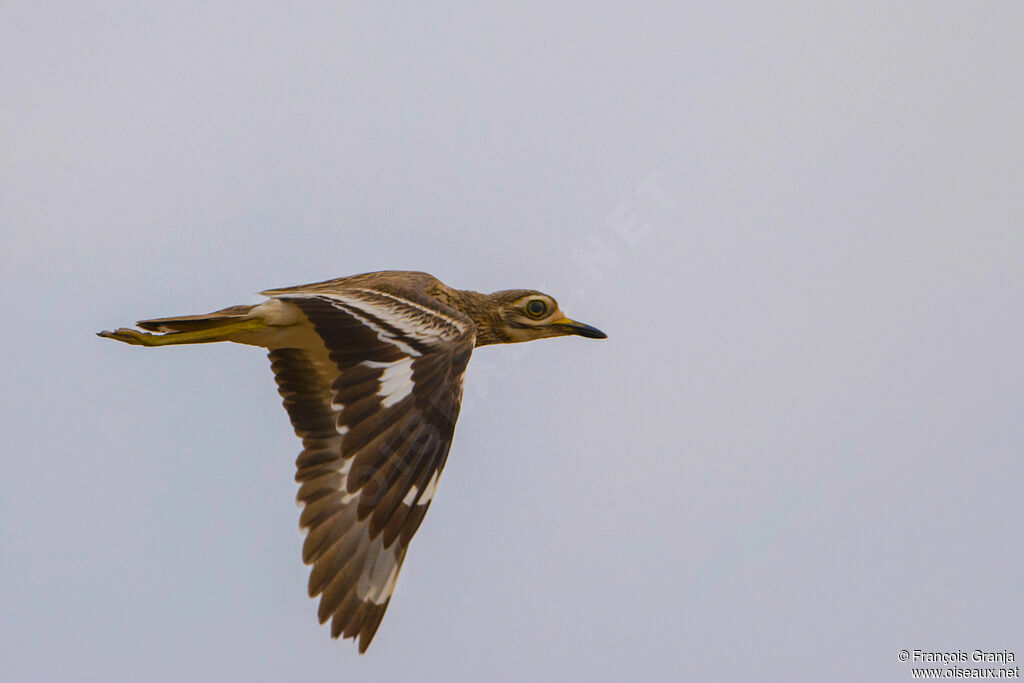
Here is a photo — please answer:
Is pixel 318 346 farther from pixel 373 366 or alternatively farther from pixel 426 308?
pixel 373 366

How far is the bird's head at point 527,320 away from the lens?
32.8 ft

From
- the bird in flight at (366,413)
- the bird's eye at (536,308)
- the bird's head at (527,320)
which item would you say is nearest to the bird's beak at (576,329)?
the bird's head at (527,320)

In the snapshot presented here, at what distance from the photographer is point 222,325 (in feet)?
28.0

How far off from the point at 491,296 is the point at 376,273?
1288mm

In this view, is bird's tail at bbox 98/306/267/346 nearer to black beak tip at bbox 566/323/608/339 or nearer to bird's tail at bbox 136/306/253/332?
bird's tail at bbox 136/306/253/332

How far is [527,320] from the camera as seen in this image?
395 inches

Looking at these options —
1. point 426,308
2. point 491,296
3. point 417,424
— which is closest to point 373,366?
point 417,424

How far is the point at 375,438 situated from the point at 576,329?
10.7ft

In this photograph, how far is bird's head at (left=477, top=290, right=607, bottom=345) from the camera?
1000 cm

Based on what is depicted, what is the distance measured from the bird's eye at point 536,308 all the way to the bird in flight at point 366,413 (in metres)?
1.38

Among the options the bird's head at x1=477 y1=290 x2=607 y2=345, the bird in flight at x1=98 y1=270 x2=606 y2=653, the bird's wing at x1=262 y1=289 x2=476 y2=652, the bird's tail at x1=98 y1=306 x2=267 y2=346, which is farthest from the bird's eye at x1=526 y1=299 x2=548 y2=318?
the bird's tail at x1=98 y1=306 x2=267 y2=346

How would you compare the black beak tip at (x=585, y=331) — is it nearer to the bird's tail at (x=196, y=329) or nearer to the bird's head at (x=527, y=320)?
the bird's head at (x=527, y=320)

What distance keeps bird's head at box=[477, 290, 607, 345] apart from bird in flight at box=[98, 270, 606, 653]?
1.29 m

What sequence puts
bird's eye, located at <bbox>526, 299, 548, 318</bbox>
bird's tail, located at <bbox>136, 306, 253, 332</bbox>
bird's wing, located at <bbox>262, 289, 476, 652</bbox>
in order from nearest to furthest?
1. bird's wing, located at <bbox>262, 289, 476, 652</bbox>
2. bird's tail, located at <bbox>136, 306, 253, 332</bbox>
3. bird's eye, located at <bbox>526, 299, 548, 318</bbox>
